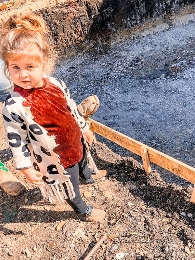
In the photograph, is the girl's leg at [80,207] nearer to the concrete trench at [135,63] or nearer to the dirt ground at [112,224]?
the dirt ground at [112,224]

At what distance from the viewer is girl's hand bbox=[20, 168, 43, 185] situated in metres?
2.46

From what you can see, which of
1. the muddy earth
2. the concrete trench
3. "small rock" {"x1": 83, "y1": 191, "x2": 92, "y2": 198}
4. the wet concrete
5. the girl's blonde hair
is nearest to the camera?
the girl's blonde hair

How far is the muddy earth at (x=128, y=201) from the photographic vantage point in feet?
9.78

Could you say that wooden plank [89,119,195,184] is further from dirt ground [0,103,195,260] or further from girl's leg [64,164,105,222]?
girl's leg [64,164,105,222]

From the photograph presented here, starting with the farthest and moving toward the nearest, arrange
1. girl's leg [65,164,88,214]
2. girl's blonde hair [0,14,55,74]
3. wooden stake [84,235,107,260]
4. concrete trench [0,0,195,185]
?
concrete trench [0,0,195,185] < wooden stake [84,235,107,260] < girl's leg [65,164,88,214] < girl's blonde hair [0,14,55,74]

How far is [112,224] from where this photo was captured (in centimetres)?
318

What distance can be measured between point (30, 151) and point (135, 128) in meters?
3.69

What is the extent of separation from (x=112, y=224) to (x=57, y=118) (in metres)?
1.35

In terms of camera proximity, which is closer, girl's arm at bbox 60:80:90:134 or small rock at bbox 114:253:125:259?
girl's arm at bbox 60:80:90:134

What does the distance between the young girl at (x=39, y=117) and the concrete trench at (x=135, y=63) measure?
2.32m

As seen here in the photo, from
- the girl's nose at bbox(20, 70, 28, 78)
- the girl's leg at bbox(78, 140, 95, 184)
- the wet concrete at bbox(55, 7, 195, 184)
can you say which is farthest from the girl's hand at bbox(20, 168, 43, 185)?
Result: the wet concrete at bbox(55, 7, 195, 184)

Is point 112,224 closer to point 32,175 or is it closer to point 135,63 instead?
point 32,175

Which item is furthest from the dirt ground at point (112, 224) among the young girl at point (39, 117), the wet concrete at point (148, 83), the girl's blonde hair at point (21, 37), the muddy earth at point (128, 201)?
the girl's blonde hair at point (21, 37)

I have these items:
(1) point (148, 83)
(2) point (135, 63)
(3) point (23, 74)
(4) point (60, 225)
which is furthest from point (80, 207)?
(2) point (135, 63)
